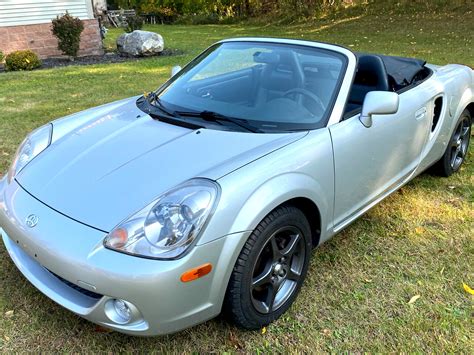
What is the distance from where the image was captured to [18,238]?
2238mm

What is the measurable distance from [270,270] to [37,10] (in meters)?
12.8

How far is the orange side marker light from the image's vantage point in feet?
6.25

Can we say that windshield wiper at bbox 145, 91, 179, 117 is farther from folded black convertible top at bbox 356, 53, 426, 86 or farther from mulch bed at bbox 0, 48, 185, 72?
mulch bed at bbox 0, 48, 185, 72

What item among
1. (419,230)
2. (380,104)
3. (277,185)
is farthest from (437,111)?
(277,185)

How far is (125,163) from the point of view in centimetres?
239

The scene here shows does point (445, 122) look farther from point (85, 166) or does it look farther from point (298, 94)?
point (85, 166)

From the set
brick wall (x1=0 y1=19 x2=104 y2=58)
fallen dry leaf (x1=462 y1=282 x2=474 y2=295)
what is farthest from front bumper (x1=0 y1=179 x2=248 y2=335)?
brick wall (x1=0 y1=19 x2=104 y2=58)

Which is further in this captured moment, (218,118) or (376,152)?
(376,152)

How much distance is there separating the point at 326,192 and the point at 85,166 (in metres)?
1.33

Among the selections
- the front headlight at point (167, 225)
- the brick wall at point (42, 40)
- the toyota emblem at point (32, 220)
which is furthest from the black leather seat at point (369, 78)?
the brick wall at point (42, 40)

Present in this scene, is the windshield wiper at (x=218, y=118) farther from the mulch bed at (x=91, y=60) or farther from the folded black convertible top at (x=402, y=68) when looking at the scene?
the mulch bed at (x=91, y=60)

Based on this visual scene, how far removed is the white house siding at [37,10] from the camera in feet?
40.3

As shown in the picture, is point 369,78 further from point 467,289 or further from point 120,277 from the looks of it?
point 120,277

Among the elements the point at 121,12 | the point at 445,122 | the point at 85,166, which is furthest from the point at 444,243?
the point at 121,12
